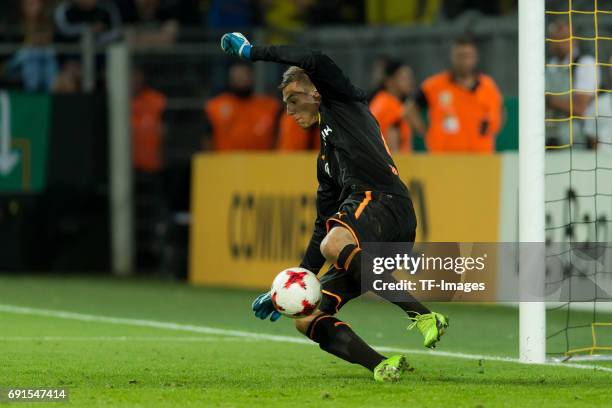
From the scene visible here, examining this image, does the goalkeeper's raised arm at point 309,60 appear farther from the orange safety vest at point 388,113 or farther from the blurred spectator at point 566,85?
the orange safety vest at point 388,113

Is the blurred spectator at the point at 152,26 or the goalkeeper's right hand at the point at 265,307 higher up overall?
the blurred spectator at the point at 152,26

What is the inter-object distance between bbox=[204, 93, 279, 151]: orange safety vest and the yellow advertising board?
59cm

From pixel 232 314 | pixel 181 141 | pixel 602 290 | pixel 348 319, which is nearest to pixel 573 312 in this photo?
pixel 602 290

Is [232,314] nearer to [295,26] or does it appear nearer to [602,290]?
[602,290]

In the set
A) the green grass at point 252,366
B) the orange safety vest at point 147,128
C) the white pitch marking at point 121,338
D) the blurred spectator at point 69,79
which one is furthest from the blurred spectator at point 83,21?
the white pitch marking at point 121,338

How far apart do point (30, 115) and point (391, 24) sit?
4.22 meters

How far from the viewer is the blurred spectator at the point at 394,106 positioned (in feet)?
46.6

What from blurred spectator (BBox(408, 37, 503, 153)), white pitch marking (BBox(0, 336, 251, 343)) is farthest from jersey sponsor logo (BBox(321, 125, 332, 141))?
blurred spectator (BBox(408, 37, 503, 153))

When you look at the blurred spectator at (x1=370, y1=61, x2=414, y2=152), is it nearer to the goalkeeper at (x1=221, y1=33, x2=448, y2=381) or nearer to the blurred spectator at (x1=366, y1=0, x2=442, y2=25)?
the blurred spectator at (x1=366, y1=0, x2=442, y2=25)

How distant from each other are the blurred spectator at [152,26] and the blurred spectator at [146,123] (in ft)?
1.21

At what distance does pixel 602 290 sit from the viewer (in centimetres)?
1156

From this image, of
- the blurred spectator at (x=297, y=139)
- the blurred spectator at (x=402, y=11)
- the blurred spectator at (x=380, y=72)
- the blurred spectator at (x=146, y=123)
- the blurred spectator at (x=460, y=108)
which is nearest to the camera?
the blurred spectator at (x=460, y=108)

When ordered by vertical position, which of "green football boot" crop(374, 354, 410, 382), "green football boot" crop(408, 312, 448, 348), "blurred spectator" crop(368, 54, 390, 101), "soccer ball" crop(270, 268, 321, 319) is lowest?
"green football boot" crop(374, 354, 410, 382)

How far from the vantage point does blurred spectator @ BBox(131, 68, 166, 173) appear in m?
17.3
